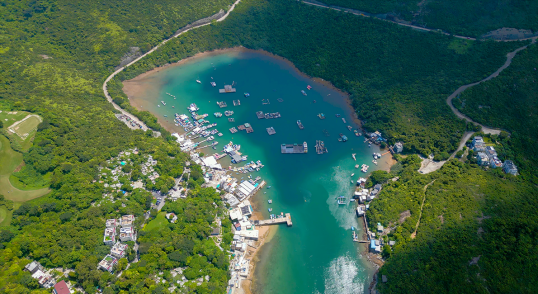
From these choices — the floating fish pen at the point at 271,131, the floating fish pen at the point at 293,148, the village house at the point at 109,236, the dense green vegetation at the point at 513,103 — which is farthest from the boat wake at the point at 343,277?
the dense green vegetation at the point at 513,103

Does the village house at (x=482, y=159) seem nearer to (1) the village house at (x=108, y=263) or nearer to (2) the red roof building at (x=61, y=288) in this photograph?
(1) the village house at (x=108, y=263)

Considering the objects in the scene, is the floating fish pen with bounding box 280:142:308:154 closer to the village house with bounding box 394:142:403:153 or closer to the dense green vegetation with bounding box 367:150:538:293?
the dense green vegetation with bounding box 367:150:538:293

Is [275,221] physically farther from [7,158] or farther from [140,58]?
[140,58]

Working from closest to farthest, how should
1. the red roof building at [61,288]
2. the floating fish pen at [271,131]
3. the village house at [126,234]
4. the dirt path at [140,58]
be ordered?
the red roof building at [61,288] → the village house at [126,234] → the dirt path at [140,58] → the floating fish pen at [271,131]

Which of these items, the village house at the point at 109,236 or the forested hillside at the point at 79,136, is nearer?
the forested hillside at the point at 79,136

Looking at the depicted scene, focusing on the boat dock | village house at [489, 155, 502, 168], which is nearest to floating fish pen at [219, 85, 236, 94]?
the boat dock

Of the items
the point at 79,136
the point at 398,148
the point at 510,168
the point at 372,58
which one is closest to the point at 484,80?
the point at 510,168
